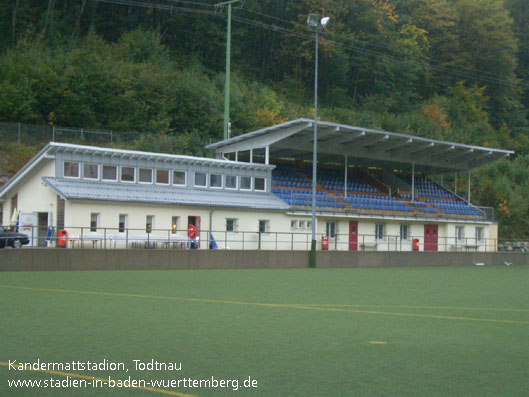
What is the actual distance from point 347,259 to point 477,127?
2027 inches

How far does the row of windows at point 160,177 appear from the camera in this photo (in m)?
39.0

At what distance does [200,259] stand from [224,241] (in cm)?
661

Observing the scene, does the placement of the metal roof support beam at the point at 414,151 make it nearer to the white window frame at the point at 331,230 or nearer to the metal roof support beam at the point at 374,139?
the metal roof support beam at the point at 374,139

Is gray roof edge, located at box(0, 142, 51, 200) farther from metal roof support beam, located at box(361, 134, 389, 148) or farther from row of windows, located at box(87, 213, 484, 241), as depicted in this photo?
metal roof support beam, located at box(361, 134, 389, 148)

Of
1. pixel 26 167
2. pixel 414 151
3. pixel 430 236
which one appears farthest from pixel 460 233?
pixel 26 167

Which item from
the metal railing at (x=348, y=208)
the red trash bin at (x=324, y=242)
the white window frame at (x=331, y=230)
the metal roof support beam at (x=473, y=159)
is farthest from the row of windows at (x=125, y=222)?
the metal roof support beam at (x=473, y=159)

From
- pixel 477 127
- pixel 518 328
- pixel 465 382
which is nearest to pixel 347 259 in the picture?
pixel 518 328

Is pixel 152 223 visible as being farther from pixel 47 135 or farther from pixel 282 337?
pixel 282 337

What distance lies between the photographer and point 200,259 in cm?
3303

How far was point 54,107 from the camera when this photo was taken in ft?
178

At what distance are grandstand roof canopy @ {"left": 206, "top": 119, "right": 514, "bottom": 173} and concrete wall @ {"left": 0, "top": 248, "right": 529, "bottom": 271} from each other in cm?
834

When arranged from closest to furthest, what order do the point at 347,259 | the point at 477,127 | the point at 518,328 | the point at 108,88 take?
the point at 518,328 → the point at 347,259 → the point at 108,88 → the point at 477,127

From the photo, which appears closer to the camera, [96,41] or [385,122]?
[96,41]

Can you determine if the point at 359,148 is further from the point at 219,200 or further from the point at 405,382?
the point at 405,382
